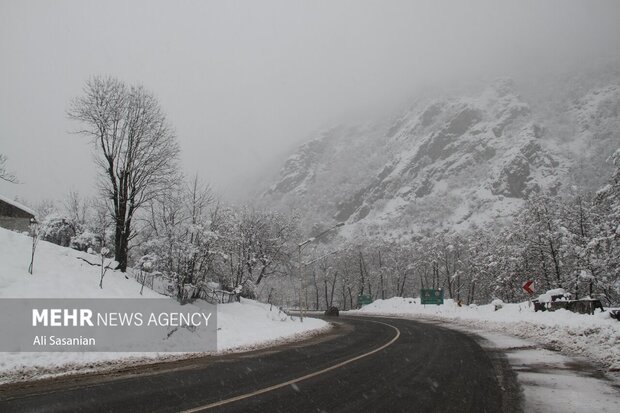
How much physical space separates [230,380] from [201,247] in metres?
17.8

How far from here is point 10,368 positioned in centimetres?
1144

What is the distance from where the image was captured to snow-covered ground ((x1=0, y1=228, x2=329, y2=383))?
12196 mm

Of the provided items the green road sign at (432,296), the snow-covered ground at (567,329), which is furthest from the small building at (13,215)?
the green road sign at (432,296)

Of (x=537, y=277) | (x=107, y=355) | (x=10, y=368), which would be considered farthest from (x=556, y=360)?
(x=537, y=277)

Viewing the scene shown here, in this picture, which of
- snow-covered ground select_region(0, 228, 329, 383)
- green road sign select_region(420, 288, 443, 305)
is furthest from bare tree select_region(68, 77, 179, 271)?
green road sign select_region(420, 288, 443, 305)

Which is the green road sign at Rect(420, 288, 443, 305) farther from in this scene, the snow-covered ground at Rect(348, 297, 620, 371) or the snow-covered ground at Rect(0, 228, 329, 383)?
the snow-covered ground at Rect(0, 228, 329, 383)

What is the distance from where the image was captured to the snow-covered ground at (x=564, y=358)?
783cm

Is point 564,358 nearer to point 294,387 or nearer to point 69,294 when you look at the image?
point 294,387

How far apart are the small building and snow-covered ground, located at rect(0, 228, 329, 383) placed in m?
10.8

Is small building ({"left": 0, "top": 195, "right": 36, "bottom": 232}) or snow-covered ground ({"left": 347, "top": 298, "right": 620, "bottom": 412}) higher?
small building ({"left": 0, "top": 195, "right": 36, "bottom": 232})

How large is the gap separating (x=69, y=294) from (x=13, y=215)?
17416 mm

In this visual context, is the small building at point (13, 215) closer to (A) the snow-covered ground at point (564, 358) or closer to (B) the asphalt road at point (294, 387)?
(B) the asphalt road at point (294, 387)

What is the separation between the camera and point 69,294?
1761 centimetres

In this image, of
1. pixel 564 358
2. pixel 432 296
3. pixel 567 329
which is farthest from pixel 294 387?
pixel 432 296
